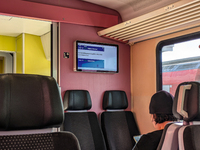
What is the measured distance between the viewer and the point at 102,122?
11.5 ft

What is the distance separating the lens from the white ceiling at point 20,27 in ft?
11.9

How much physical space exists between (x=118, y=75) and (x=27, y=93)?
273 centimetres

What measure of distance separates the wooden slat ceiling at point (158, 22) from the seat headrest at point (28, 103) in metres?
1.70

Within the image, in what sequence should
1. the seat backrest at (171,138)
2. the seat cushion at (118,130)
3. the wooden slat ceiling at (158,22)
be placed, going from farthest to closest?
the seat cushion at (118,130), the wooden slat ceiling at (158,22), the seat backrest at (171,138)

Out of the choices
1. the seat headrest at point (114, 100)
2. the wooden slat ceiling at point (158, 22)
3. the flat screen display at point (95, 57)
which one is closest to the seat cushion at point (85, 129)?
the seat headrest at point (114, 100)

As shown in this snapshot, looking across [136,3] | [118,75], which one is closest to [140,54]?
[118,75]

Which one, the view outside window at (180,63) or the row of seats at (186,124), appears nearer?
the row of seats at (186,124)

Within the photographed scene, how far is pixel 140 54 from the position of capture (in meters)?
3.86

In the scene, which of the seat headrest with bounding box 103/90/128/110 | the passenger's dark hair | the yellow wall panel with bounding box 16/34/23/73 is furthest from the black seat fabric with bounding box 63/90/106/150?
the yellow wall panel with bounding box 16/34/23/73

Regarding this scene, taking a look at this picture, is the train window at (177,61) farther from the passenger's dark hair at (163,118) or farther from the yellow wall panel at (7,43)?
the yellow wall panel at (7,43)

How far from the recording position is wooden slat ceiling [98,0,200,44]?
99.0 inches

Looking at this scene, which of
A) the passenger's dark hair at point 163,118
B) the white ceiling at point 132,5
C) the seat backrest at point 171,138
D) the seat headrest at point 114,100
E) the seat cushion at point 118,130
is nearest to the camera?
the seat backrest at point 171,138

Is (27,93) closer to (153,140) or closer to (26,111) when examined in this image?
(26,111)

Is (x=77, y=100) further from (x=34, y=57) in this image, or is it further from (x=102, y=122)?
(x=34, y=57)
